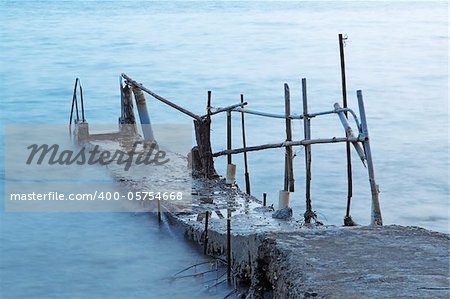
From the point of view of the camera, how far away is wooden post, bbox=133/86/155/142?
11094mm

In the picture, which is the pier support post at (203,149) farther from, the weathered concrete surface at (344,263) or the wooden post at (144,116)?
the weathered concrete surface at (344,263)

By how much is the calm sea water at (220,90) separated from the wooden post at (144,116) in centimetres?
189

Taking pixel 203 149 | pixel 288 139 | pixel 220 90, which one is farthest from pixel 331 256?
pixel 220 90

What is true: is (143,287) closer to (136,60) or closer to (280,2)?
(136,60)

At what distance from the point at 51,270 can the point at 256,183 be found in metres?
5.17

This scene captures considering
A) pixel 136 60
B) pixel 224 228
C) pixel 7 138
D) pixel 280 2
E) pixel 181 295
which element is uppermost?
pixel 280 2

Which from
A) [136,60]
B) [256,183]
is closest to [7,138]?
[256,183]

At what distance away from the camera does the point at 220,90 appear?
21.4 meters

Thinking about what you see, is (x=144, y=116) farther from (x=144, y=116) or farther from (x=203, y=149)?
(x=203, y=149)

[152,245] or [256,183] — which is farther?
[256,183]

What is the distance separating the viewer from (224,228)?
717 centimetres

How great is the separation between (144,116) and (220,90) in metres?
10.4

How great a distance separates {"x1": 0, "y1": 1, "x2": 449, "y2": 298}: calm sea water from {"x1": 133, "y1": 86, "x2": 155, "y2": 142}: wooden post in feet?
6.19

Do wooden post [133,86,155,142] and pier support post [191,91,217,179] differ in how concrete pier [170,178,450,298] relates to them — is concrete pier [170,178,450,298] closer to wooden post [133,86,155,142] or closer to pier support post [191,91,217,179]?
pier support post [191,91,217,179]
